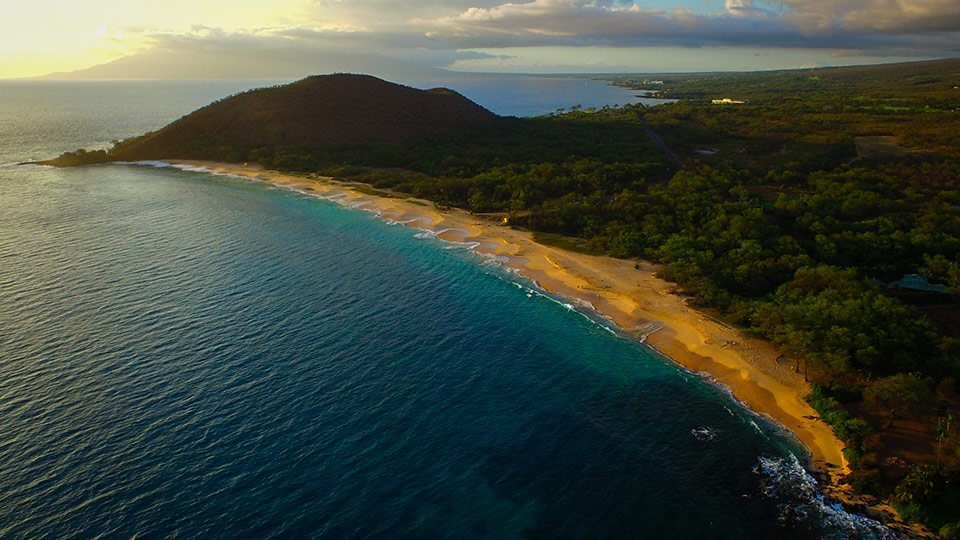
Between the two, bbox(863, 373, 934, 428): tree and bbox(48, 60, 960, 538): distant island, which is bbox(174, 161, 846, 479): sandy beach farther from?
bbox(863, 373, 934, 428): tree

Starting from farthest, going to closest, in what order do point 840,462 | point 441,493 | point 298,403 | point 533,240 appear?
point 533,240 → point 298,403 → point 840,462 → point 441,493

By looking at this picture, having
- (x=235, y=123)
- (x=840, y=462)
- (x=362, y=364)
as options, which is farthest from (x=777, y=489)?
(x=235, y=123)

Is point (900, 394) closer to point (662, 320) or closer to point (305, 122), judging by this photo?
point (662, 320)

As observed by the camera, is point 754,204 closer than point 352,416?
No

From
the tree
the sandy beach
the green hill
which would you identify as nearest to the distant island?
the tree

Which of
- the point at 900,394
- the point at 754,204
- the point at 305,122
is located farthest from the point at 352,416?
the point at 305,122

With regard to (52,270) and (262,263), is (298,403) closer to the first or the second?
(262,263)
